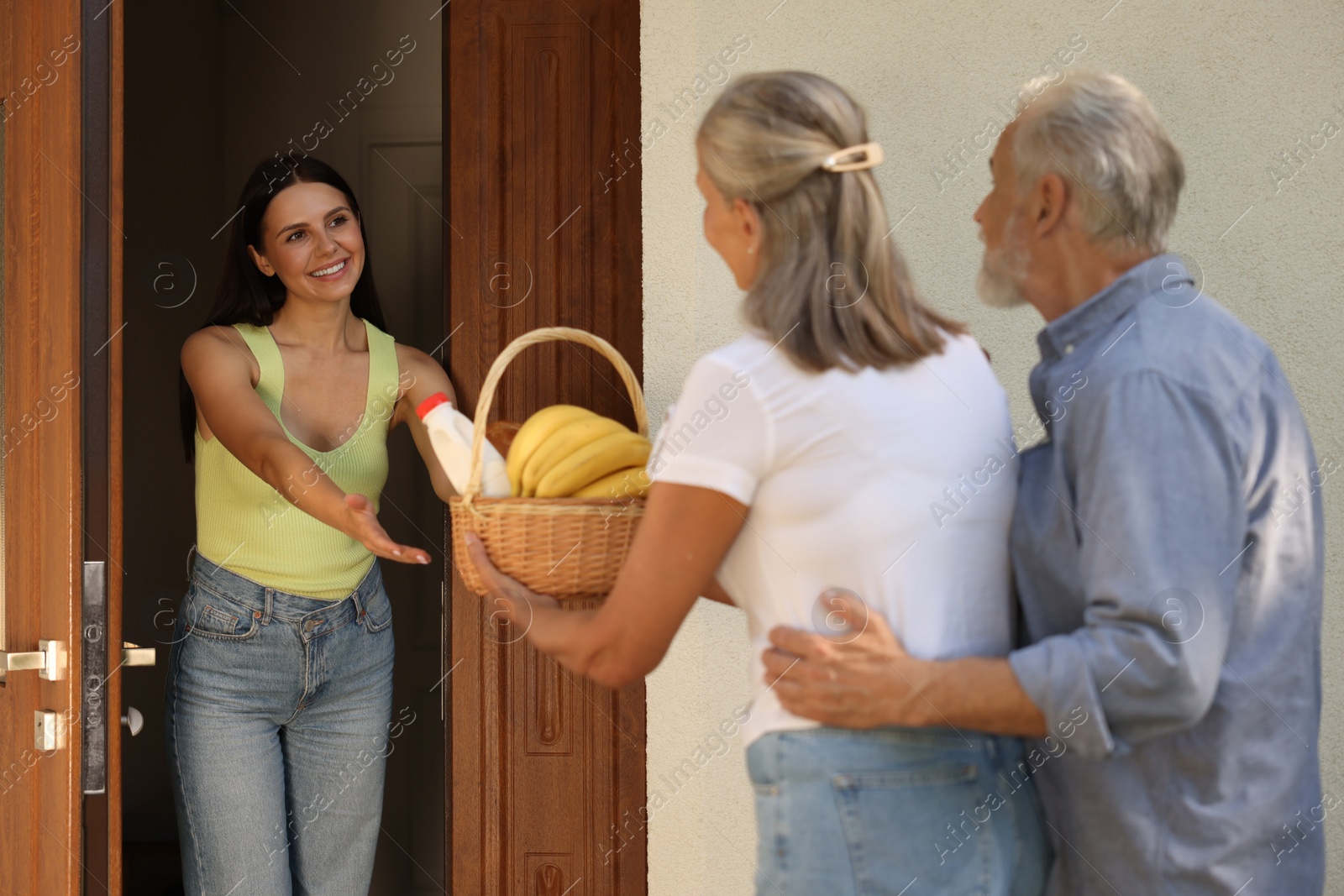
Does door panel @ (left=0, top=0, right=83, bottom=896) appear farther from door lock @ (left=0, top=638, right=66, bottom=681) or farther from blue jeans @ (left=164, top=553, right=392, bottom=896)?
blue jeans @ (left=164, top=553, right=392, bottom=896)

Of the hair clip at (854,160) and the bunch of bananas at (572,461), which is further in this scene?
the bunch of bananas at (572,461)

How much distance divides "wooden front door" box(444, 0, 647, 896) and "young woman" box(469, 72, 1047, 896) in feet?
4.03

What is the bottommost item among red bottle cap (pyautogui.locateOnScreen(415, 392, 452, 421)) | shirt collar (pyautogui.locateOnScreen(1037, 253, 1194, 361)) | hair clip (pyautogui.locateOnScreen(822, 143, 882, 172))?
red bottle cap (pyautogui.locateOnScreen(415, 392, 452, 421))

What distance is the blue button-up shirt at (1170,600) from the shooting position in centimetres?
110

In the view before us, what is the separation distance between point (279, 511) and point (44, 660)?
524 millimetres

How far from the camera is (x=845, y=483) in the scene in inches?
43.7

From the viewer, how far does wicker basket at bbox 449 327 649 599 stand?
1.32m

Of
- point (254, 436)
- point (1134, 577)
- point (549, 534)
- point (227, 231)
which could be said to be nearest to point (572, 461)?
point (549, 534)

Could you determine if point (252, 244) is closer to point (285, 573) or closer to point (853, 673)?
point (285, 573)

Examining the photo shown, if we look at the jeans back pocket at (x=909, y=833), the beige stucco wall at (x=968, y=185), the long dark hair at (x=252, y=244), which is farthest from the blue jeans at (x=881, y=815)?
the long dark hair at (x=252, y=244)

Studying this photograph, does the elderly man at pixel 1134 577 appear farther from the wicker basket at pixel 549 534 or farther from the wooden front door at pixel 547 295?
the wooden front door at pixel 547 295

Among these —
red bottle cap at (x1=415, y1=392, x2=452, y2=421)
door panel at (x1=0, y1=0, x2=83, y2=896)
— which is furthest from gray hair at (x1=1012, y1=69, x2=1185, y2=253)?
door panel at (x1=0, y1=0, x2=83, y2=896)

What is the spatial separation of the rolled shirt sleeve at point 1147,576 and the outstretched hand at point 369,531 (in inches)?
37.7

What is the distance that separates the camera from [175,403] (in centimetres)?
403
